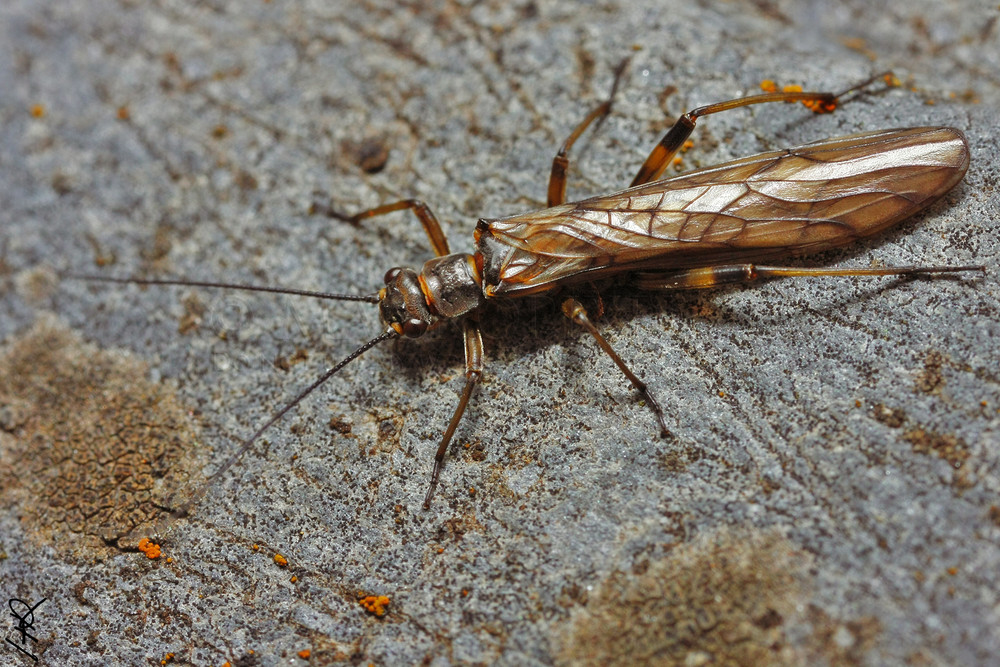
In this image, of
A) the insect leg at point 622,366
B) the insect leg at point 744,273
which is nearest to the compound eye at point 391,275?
the insect leg at point 622,366

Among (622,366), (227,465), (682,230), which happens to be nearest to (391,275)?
(227,465)

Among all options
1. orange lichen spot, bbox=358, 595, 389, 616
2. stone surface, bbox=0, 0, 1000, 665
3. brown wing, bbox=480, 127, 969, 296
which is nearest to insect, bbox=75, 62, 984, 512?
brown wing, bbox=480, 127, 969, 296

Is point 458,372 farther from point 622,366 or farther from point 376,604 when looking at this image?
point 376,604

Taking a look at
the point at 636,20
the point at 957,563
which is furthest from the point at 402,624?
the point at 636,20

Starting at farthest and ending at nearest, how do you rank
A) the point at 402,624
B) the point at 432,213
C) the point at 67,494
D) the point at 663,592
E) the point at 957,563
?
the point at 432,213 → the point at 67,494 → the point at 402,624 → the point at 663,592 → the point at 957,563

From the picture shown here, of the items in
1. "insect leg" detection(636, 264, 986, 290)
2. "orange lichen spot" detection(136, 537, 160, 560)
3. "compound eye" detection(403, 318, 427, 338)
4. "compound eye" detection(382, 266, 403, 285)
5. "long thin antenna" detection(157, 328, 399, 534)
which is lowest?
"orange lichen spot" detection(136, 537, 160, 560)

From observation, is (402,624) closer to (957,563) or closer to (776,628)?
(776,628)

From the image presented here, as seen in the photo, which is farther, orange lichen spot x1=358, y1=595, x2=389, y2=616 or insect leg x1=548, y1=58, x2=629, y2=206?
insect leg x1=548, y1=58, x2=629, y2=206

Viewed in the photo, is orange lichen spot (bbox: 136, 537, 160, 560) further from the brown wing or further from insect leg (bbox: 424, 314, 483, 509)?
the brown wing
